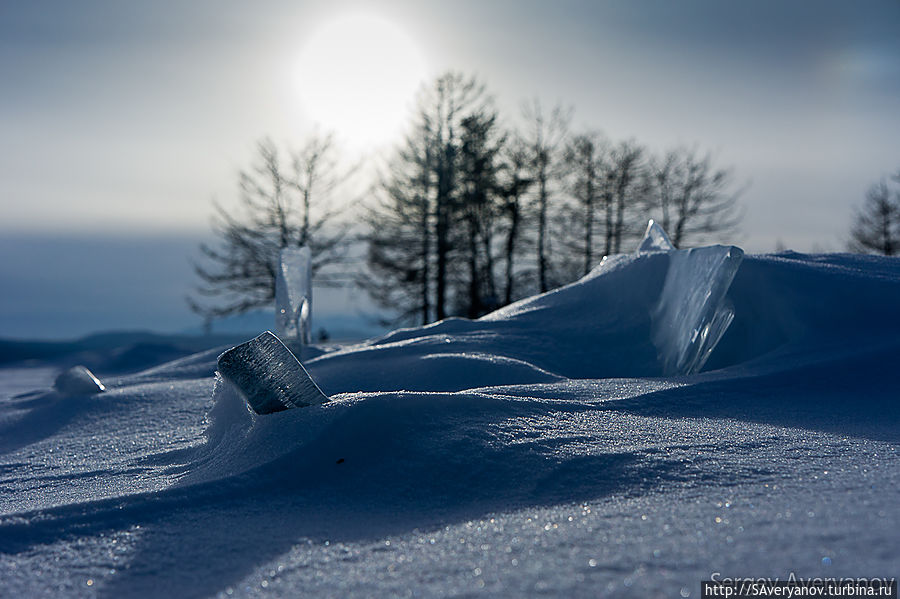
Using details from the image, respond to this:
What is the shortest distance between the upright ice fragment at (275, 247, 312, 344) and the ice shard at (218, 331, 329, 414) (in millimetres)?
3105

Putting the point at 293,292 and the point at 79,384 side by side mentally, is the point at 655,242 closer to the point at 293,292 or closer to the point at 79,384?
the point at 293,292

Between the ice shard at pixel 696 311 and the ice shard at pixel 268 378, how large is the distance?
218 centimetres

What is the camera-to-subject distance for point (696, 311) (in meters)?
3.55

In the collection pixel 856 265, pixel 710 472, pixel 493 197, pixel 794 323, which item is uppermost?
pixel 493 197

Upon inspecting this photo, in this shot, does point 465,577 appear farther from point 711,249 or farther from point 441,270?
point 441,270

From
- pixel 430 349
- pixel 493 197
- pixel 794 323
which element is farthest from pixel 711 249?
pixel 493 197

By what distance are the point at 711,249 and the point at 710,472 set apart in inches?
89.4

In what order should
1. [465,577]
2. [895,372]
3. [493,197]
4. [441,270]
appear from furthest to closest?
[493,197]
[441,270]
[895,372]
[465,577]

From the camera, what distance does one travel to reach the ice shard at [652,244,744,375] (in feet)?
11.4

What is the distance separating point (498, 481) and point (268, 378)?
101cm

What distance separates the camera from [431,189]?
1814cm

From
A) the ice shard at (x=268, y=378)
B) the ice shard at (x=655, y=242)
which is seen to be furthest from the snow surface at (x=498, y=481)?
the ice shard at (x=655, y=242)

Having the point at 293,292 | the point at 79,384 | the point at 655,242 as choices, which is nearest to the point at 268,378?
the point at 79,384

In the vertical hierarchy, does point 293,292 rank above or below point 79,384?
above
